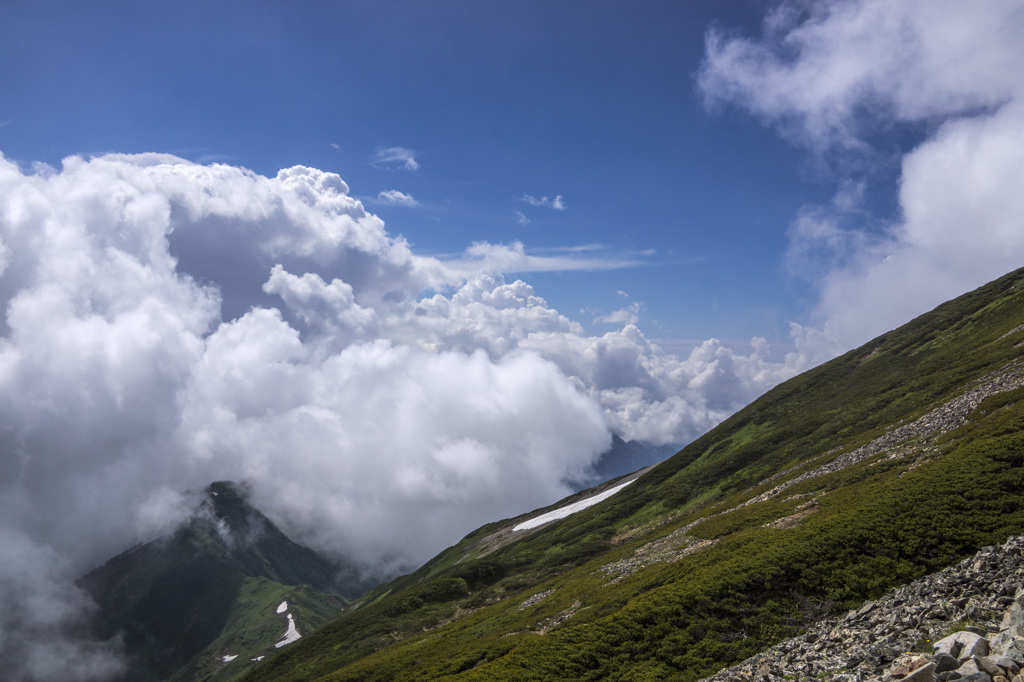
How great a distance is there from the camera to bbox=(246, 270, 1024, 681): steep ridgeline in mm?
28281

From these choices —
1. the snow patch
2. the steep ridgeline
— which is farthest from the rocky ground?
the snow patch

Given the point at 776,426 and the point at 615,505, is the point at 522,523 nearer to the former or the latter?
the point at 615,505

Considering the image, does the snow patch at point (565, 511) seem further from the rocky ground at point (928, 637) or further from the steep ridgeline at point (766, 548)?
the rocky ground at point (928, 637)

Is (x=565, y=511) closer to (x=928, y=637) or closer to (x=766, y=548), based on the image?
(x=766, y=548)

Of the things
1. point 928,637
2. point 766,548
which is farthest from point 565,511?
point 928,637

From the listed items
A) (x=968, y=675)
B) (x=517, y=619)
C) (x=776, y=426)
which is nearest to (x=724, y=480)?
(x=776, y=426)

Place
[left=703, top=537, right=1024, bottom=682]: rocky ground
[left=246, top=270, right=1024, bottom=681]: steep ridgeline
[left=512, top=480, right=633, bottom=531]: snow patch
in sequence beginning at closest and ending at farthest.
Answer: [left=703, top=537, right=1024, bottom=682]: rocky ground → [left=246, top=270, right=1024, bottom=681]: steep ridgeline → [left=512, top=480, right=633, bottom=531]: snow patch

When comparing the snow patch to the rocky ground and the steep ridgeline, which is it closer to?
the steep ridgeline

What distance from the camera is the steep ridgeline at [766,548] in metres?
28.3

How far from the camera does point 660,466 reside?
128 metres

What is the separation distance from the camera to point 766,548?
34938 mm

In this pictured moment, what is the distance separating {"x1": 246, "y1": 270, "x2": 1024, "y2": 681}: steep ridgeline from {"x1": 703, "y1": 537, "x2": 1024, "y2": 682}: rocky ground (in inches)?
21.1

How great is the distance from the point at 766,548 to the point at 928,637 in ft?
50.8

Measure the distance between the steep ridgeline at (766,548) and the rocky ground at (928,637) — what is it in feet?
1.76
